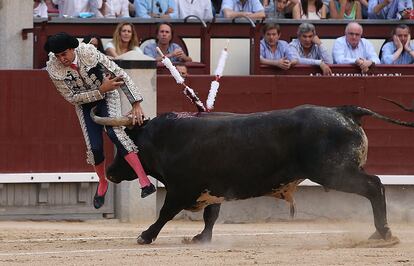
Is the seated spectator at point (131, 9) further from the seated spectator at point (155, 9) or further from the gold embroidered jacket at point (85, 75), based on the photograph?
the gold embroidered jacket at point (85, 75)

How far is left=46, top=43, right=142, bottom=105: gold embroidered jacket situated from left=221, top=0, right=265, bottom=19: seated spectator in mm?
3823

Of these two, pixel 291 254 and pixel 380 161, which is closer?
pixel 291 254

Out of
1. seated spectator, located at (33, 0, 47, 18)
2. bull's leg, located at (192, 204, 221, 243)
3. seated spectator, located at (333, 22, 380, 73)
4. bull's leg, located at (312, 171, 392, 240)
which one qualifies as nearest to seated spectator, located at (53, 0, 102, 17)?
seated spectator, located at (33, 0, 47, 18)

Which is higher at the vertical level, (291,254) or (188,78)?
(188,78)

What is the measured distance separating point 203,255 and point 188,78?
3.65 m

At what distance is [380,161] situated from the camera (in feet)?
39.6

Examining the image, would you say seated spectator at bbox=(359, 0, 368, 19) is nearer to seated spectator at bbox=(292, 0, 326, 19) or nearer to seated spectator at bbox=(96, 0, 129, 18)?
seated spectator at bbox=(292, 0, 326, 19)

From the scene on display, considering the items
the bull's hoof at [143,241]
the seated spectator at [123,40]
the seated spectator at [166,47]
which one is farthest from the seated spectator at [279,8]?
the bull's hoof at [143,241]

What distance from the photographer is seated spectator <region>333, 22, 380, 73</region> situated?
1251cm

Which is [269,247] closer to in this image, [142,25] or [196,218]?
[196,218]

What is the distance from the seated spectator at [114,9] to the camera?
41.5ft

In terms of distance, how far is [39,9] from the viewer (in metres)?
12.7

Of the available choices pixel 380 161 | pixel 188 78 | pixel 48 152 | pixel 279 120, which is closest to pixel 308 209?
pixel 380 161

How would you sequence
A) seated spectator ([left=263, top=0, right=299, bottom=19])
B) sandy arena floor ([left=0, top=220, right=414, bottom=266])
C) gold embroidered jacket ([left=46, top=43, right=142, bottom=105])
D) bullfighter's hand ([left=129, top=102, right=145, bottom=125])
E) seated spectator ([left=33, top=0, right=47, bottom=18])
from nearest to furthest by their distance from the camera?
sandy arena floor ([left=0, top=220, right=414, bottom=266]) → gold embroidered jacket ([left=46, top=43, right=142, bottom=105]) → bullfighter's hand ([left=129, top=102, right=145, bottom=125]) → seated spectator ([left=33, top=0, right=47, bottom=18]) → seated spectator ([left=263, top=0, right=299, bottom=19])
